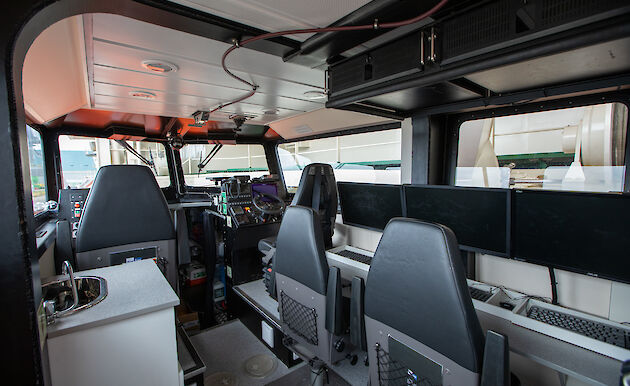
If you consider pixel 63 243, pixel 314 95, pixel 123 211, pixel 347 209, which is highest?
pixel 314 95

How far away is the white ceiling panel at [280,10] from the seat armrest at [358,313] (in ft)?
4.19

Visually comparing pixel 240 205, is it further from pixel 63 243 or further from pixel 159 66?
pixel 159 66

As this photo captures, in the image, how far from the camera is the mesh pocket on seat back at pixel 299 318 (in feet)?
5.52

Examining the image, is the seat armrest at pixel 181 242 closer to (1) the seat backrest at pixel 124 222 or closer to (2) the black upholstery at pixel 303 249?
(1) the seat backrest at pixel 124 222

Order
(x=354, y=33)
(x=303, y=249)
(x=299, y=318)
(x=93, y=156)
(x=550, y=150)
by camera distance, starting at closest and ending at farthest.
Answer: (x=354, y=33)
(x=303, y=249)
(x=299, y=318)
(x=550, y=150)
(x=93, y=156)

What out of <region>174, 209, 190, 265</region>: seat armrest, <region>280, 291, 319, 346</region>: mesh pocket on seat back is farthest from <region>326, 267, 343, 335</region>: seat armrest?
<region>174, 209, 190, 265</region>: seat armrest

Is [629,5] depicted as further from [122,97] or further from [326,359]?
[122,97]

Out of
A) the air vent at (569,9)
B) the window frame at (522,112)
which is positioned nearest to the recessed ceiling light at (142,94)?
the window frame at (522,112)

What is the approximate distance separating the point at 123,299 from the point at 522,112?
259cm

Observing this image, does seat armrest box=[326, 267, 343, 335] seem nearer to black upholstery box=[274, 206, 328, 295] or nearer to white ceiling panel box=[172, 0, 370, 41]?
black upholstery box=[274, 206, 328, 295]

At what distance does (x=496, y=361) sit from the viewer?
0.93 meters

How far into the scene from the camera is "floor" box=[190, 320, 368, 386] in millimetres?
2170

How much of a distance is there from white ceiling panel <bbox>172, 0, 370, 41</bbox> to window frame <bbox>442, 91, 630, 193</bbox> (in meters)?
1.48

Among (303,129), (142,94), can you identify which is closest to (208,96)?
(142,94)
